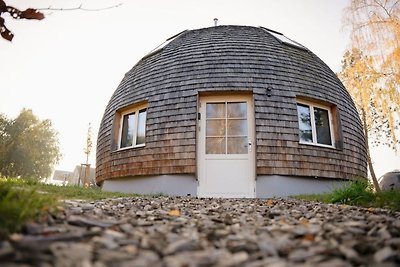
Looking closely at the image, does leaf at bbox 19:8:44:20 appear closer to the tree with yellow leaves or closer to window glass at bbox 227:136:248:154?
window glass at bbox 227:136:248:154

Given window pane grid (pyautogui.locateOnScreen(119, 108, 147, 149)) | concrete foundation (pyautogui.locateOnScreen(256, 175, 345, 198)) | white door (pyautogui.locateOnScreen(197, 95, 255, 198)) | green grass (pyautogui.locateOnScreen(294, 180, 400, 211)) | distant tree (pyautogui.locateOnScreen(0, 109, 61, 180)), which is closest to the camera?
green grass (pyautogui.locateOnScreen(294, 180, 400, 211))

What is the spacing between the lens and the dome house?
23.2 feet

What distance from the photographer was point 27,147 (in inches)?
992

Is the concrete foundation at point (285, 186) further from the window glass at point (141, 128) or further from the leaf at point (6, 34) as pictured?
the leaf at point (6, 34)

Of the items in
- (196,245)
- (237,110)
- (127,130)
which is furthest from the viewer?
(127,130)

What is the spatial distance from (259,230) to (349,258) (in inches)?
30.2

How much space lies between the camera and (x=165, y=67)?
8.51 m

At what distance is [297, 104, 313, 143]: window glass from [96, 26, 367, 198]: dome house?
0.10ft

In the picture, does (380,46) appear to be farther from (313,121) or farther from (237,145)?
(237,145)

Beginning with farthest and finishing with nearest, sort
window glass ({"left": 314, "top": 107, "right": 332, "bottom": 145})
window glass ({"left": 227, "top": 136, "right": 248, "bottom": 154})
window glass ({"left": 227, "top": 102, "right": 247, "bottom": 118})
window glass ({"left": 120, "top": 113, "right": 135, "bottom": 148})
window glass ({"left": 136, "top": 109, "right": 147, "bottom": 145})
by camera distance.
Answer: window glass ({"left": 120, "top": 113, "right": 135, "bottom": 148}) < window glass ({"left": 136, "top": 109, "right": 147, "bottom": 145}) < window glass ({"left": 314, "top": 107, "right": 332, "bottom": 145}) < window glass ({"left": 227, "top": 102, "right": 247, "bottom": 118}) < window glass ({"left": 227, "top": 136, "right": 248, "bottom": 154})

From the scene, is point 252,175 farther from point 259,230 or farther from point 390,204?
point 259,230

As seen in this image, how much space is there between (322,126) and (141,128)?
16.7ft

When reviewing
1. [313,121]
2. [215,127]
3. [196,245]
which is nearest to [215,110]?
[215,127]

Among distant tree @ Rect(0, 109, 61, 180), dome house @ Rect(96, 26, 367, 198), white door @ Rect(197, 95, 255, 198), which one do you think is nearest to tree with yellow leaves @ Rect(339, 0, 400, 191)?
dome house @ Rect(96, 26, 367, 198)
